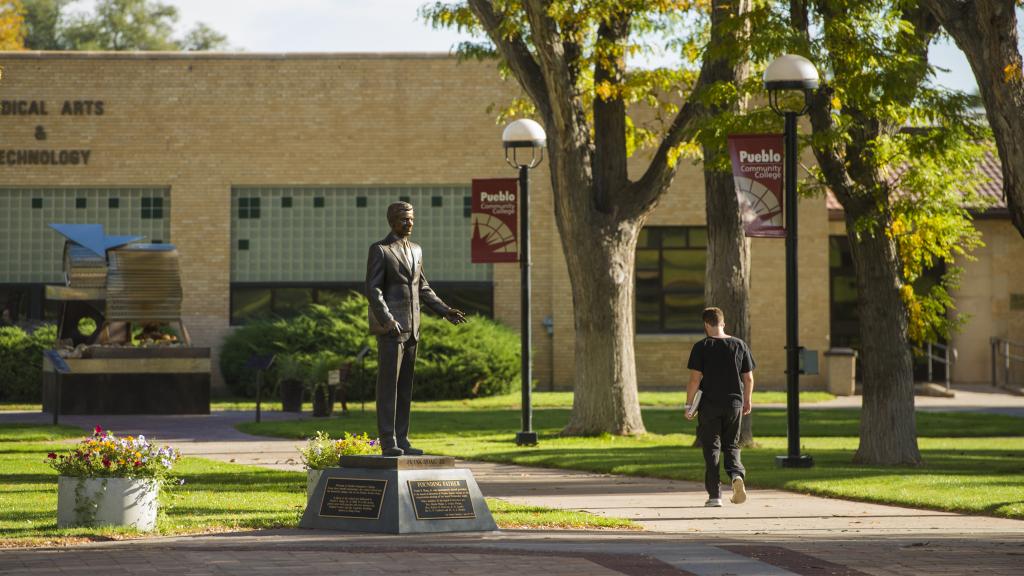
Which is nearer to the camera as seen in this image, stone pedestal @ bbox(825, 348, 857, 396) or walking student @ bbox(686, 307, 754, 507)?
walking student @ bbox(686, 307, 754, 507)

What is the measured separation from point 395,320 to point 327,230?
24.8 meters

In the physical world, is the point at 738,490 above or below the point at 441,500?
below

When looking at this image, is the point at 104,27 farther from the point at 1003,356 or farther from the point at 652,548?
the point at 652,548

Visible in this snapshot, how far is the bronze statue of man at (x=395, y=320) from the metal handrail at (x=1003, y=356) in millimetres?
26979

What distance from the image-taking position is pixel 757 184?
16.8 m

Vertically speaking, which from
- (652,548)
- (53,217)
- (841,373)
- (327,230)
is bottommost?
(652,548)

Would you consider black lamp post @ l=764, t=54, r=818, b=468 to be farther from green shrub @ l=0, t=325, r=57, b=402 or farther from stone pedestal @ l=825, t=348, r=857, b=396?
green shrub @ l=0, t=325, r=57, b=402

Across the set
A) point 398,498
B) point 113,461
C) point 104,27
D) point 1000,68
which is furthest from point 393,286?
point 104,27

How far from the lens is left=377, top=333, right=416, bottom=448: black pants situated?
35.6 ft

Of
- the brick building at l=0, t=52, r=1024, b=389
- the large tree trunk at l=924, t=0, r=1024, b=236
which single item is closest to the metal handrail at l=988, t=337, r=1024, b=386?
the brick building at l=0, t=52, r=1024, b=389

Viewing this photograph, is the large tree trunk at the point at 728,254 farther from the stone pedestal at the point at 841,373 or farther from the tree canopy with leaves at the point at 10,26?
the tree canopy with leaves at the point at 10,26

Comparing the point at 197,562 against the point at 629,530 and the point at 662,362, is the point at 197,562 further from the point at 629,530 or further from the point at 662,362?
the point at 662,362

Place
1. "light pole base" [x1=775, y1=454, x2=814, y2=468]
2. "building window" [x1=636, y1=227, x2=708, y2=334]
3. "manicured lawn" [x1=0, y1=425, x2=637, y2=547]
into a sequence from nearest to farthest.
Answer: "manicured lawn" [x1=0, y1=425, x2=637, y2=547], "light pole base" [x1=775, y1=454, x2=814, y2=468], "building window" [x1=636, y1=227, x2=708, y2=334]

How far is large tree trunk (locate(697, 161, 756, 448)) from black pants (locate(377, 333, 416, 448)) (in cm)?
1005
